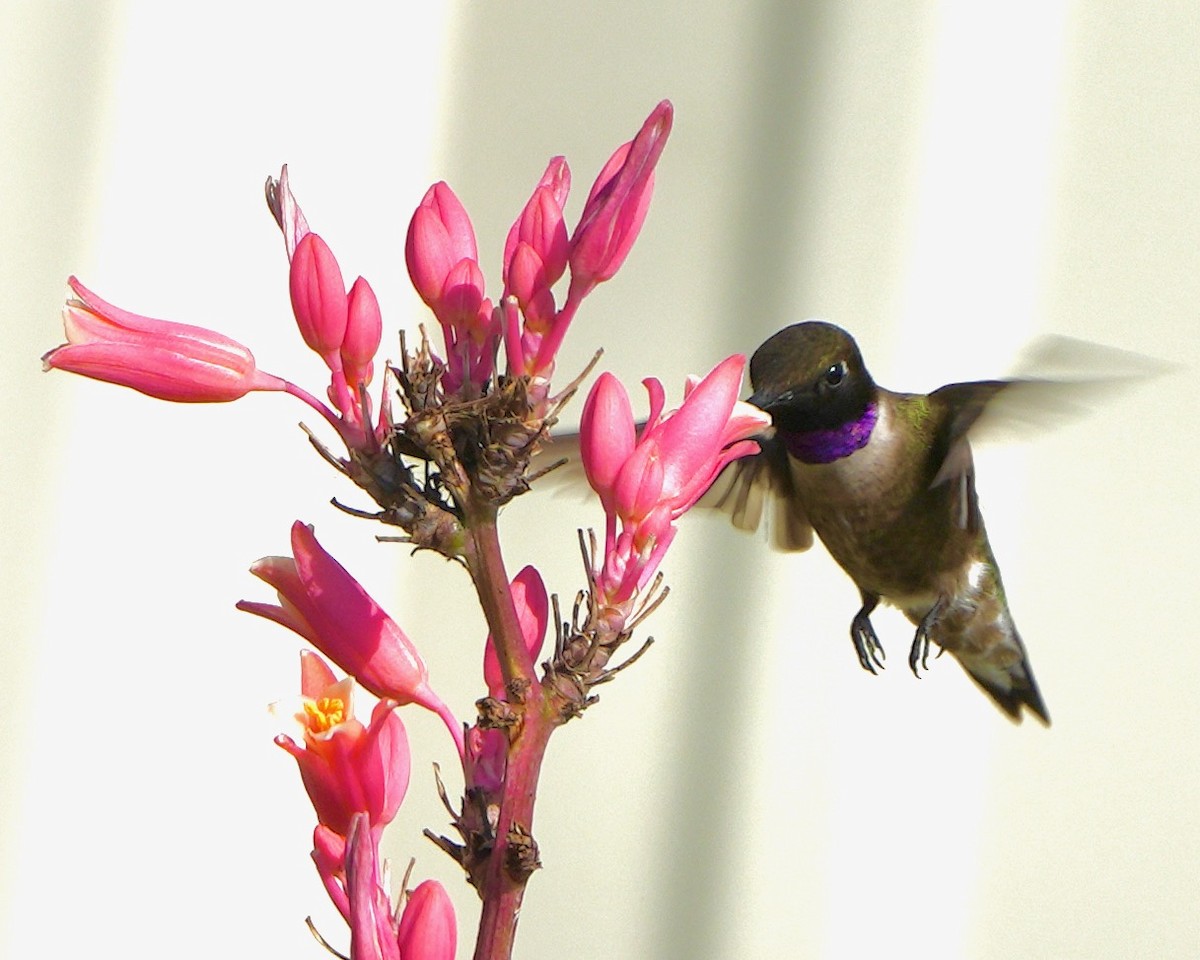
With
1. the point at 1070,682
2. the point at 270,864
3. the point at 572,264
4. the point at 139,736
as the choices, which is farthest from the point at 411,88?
the point at 572,264

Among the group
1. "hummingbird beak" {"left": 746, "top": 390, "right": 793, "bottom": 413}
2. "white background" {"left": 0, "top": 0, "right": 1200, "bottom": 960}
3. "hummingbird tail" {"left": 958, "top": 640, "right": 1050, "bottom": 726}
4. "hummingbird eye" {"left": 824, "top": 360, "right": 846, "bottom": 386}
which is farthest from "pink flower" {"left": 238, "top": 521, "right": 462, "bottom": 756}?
"white background" {"left": 0, "top": 0, "right": 1200, "bottom": 960}

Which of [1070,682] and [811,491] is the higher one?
[811,491]

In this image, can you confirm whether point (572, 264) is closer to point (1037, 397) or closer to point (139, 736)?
point (1037, 397)

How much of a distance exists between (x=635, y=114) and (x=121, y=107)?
2.23 ft

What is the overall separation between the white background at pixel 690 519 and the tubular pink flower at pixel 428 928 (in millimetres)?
1227

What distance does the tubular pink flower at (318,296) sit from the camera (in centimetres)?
62

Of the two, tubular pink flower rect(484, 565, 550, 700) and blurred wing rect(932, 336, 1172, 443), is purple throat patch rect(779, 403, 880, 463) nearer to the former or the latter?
blurred wing rect(932, 336, 1172, 443)

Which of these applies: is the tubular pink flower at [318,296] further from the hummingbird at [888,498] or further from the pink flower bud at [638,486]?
the hummingbird at [888,498]

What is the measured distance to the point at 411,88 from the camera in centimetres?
193

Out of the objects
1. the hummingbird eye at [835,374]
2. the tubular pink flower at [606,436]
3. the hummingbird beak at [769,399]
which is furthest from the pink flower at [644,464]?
the hummingbird eye at [835,374]

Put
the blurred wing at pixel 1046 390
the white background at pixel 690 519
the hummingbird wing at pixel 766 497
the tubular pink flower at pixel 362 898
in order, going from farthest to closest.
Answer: the white background at pixel 690 519
the hummingbird wing at pixel 766 497
the blurred wing at pixel 1046 390
the tubular pink flower at pixel 362 898

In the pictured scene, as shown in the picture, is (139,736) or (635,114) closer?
(139,736)

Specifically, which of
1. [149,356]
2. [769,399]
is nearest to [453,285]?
[149,356]

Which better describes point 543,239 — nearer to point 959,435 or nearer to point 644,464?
point 644,464
